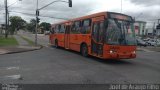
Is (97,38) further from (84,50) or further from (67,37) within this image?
(67,37)

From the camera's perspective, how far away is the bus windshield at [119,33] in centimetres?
1430

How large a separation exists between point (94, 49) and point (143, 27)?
451 ft

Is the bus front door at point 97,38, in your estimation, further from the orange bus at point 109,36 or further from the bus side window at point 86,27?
the bus side window at point 86,27

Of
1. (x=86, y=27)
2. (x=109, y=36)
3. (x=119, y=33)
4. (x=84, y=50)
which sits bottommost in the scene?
(x=84, y=50)

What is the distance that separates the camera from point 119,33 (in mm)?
14383

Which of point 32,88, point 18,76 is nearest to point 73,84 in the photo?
point 32,88

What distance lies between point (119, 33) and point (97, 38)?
1.57 m

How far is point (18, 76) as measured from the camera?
9781mm

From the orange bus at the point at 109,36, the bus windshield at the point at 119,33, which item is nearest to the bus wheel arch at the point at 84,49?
the orange bus at the point at 109,36

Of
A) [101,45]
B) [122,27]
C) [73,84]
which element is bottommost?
[73,84]

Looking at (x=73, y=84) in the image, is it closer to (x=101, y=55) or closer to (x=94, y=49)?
(x=101, y=55)

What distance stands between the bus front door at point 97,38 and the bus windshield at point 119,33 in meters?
0.55

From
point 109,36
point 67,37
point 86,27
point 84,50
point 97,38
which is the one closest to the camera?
point 109,36

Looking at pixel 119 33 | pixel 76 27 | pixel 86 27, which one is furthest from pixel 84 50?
pixel 119 33
